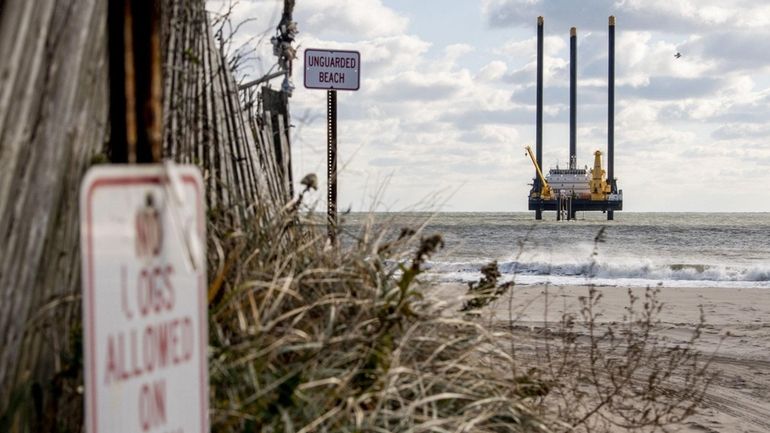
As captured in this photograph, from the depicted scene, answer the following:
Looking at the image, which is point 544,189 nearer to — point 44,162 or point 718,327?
point 718,327

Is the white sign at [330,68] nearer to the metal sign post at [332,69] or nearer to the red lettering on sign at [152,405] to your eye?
the metal sign post at [332,69]

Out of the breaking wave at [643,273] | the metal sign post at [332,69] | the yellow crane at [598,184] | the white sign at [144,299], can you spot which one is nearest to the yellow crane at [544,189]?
the yellow crane at [598,184]

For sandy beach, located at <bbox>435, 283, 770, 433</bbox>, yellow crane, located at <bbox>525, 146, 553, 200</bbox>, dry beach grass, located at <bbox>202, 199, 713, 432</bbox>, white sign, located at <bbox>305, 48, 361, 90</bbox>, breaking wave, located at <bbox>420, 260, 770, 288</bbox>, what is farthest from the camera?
yellow crane, located at <bbox>525, 146, 553, 200</bbox>

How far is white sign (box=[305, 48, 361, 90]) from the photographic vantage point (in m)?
8.66

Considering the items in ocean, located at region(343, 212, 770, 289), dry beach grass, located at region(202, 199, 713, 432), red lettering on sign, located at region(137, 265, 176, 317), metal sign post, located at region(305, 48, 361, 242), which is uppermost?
metal sign post, located at region(305, 48, 361, 242)

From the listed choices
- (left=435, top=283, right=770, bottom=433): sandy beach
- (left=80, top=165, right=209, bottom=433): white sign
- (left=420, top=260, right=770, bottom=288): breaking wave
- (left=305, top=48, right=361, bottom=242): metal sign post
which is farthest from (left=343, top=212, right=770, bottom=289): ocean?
(left=80, top=165, right=209, bottom=433): white sign

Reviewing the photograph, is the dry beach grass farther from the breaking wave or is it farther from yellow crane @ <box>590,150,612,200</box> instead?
yellow crane @ <box>590,150,612,200</box>

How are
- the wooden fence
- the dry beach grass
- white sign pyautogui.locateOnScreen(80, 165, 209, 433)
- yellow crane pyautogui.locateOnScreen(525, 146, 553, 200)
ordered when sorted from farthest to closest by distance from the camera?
yellow crane pyautogui.locateOnScreen(525, 146, 553, 200) → the dry beach grass → the wooden fence → white sign pyautogui.locateOnScreen(80, 165, 209, 433)

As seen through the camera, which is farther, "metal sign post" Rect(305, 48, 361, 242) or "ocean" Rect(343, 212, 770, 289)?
"metal sign post" Rect(305, 48, 361, 242)

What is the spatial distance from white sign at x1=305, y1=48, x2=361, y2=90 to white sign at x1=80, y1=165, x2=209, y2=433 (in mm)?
7197

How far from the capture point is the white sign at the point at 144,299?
1388 mm

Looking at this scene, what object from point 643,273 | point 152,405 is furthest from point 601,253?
point 152,405

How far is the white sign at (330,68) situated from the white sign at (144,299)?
23.6 feet

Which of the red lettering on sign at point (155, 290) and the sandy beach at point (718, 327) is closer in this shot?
the red lettering on sign at point (155, 290)
